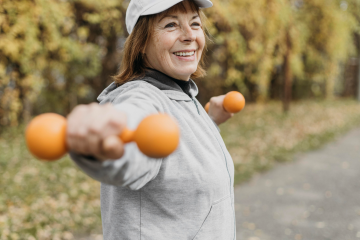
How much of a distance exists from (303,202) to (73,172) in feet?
12.0

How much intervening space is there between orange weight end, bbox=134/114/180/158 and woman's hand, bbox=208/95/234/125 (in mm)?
1159

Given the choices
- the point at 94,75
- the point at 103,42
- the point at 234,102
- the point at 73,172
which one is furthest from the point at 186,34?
the point at 103,42

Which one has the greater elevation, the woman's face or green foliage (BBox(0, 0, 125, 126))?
the woman's face

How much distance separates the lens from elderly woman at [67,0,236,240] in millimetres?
904

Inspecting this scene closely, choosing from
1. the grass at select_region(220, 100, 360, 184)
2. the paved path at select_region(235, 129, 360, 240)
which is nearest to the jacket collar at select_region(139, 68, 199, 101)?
the paved path at select_region(235, 129, 360, 240)

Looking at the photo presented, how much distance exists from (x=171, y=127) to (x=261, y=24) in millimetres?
7634

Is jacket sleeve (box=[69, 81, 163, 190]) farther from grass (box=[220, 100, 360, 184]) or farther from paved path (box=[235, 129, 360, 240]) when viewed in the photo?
grass (box=[220, 100, 360, 184])

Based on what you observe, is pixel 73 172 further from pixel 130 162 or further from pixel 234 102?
pixel 130 162

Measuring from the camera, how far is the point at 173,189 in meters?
1.10

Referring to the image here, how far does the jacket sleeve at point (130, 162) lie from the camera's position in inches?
29.7

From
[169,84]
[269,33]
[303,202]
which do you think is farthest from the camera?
[269,33]

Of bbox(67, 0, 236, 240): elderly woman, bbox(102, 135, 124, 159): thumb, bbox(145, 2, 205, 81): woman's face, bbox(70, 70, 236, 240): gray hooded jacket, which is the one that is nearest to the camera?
bbox(102, 135, 124, 159): thumb

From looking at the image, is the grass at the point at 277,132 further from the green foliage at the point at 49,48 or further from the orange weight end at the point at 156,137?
the orange weight end at the point at 156,137

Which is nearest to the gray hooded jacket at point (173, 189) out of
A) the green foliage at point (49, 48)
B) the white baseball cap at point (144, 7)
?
the white baseball cap at point (144, 7)
